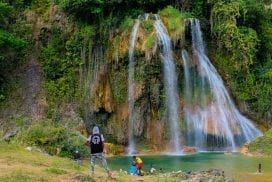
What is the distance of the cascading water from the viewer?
27.0 m

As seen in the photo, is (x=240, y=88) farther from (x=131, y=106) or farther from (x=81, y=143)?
(x=81, y=143)

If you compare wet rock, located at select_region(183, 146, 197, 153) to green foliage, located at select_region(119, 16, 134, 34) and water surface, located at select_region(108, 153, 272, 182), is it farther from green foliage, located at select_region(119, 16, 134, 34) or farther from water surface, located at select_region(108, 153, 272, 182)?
green foliage, located at select_region(119, 16, 134, 34)

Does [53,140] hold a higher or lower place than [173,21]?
lower

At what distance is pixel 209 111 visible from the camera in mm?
28016

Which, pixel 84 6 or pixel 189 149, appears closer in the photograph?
pixel 189 149

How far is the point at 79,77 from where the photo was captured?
95.6 ft

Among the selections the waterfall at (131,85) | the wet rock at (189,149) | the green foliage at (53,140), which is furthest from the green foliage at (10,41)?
the wet rock at (189,149)

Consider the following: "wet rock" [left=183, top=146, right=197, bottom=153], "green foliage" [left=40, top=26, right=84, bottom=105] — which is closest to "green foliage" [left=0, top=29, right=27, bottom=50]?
"green foliage" [left=40, top=26, right=84, bottom=105]

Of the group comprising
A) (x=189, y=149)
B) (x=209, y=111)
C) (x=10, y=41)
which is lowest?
(x=189, y=149)

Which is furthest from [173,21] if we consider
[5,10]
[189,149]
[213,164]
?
[213,164]

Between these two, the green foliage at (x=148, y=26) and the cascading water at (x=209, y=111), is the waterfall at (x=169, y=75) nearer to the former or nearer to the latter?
the green foliage at (x=148, y=26)

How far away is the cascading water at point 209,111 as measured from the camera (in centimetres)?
2697

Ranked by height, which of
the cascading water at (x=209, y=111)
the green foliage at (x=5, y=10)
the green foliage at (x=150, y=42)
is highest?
the green foliage at (x=5, y=10)

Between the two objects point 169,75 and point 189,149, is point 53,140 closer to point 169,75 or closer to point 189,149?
point 189,149
